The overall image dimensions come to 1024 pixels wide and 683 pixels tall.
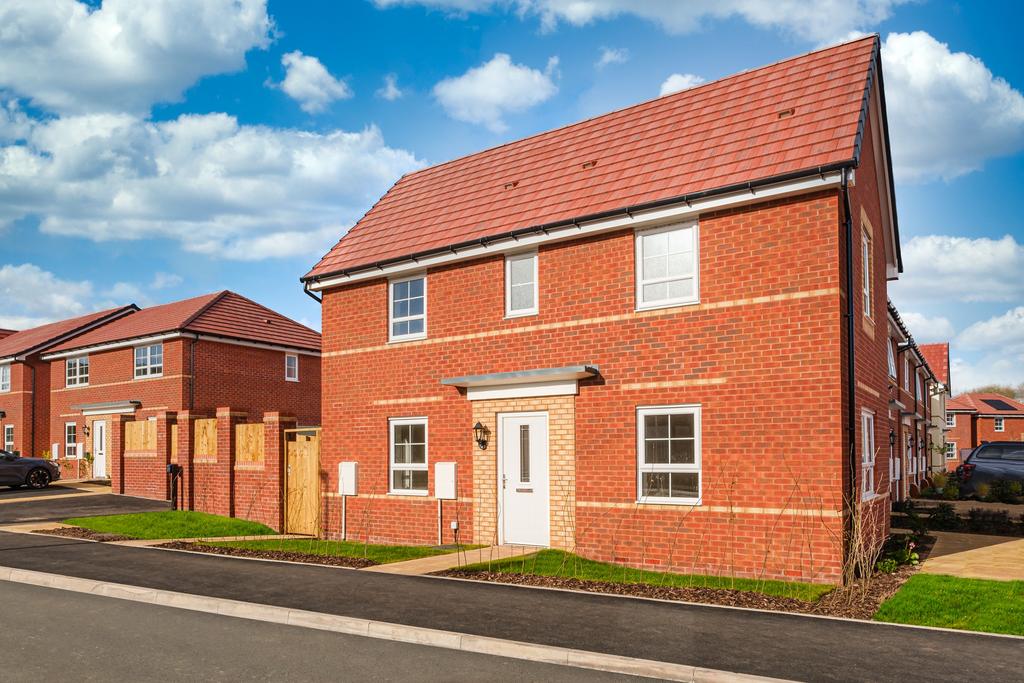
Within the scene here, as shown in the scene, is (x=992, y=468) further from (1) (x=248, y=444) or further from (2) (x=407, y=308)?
(1) (x=248, y=444)

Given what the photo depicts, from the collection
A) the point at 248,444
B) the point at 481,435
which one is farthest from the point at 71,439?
the point at 481,435

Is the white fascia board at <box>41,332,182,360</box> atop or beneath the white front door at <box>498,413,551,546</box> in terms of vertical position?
atop

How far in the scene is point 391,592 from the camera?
10.4 meters

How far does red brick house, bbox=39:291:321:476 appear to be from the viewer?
30.5m

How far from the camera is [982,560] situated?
13.2 meters

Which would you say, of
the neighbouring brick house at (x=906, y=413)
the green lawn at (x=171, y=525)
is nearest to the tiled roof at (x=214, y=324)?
the green lawn at (x=171, y=525)

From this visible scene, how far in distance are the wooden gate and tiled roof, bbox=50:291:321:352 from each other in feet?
43.8

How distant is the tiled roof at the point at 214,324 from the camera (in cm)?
3134

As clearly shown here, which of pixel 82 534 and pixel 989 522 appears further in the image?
pixel 989 522

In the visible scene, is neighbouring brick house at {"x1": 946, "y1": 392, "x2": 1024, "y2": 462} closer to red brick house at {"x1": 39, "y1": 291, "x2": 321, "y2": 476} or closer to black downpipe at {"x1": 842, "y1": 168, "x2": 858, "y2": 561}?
red brick house at {"x1": 39, "y1": 291, "x2": 321, "y2": 476}

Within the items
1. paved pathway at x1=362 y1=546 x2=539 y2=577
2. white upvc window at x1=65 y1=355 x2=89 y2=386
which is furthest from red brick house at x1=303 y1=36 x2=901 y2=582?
white upvc window at x1=65 y1=355 x2=89 y2=386

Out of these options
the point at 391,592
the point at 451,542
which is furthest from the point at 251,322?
the point at 391,592

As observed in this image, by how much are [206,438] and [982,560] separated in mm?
17112

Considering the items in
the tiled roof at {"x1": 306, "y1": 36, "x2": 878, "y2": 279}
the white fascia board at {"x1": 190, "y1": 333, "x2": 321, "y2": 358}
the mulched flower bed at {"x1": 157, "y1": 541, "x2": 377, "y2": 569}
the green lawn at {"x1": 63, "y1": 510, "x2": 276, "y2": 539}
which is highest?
the tiled roof at {"x1": 306, "y1": 36, "x2": 878, "y2": 279}
